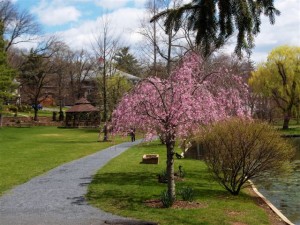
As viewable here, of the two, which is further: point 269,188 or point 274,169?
point 269,188

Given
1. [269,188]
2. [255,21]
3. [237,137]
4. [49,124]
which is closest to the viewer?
[255,21]

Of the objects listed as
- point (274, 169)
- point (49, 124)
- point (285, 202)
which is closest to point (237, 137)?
point (274, 169)

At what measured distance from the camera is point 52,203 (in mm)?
11734

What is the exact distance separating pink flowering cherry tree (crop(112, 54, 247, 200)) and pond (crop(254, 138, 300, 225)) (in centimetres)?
392

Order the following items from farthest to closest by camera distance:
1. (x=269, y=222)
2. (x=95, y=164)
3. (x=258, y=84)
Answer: (x=258, y=84) < (x=95, y=164) < (x=269, y=222)

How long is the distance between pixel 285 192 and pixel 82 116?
1724 inches

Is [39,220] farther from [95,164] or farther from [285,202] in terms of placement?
[95,164]

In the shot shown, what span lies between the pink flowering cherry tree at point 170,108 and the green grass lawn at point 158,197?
1.16 meters

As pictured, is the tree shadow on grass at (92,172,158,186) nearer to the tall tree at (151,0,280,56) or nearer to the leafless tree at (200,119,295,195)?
the leafless tree at (200,119,295,195)

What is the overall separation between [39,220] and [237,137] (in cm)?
692

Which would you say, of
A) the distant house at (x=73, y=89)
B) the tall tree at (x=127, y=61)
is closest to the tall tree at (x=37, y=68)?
the distant house at (x=73, y=89)

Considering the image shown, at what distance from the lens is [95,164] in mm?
20781

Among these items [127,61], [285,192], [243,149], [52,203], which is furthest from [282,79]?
[127,61]

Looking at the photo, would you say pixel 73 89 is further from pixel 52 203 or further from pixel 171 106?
pixel 171 106
